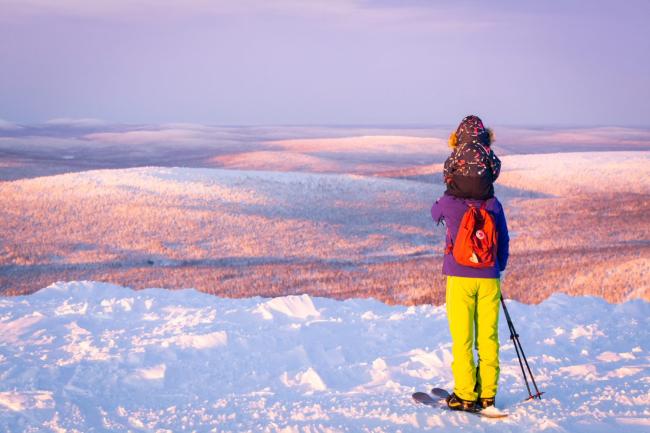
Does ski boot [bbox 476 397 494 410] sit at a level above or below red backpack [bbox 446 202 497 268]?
below

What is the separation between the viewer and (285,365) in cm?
795

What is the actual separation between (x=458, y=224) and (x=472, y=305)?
2.45ft

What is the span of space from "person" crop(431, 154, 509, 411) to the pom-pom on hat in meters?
0.42

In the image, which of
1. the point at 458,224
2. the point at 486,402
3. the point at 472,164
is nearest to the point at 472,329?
the point at 486,402

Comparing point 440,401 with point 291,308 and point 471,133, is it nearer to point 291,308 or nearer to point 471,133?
point 471,133

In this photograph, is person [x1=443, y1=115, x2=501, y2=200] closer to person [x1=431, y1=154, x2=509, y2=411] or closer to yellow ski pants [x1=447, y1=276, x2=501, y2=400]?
person [x1=431, y1=154, x2=509, y2=411]

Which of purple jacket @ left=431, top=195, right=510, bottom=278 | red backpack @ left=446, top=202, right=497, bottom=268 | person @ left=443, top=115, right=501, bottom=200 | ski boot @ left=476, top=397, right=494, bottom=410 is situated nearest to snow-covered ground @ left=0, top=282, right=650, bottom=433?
ski boot @ left=476, top=397, right=494, bottom=410

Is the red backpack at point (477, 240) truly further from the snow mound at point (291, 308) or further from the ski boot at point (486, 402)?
the snow mound at point (291, 308)

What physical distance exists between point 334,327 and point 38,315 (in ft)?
14.3

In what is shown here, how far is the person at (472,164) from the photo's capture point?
6.04 meters

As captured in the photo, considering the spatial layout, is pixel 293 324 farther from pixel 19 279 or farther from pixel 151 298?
pixel 19 279

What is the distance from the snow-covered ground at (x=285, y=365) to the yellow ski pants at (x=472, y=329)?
1.02 ft

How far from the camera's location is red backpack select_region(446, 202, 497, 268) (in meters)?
5.89

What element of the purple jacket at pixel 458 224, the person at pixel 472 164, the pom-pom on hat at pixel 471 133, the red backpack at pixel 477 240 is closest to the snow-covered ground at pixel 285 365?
the purple jacket at pixel 458 224
